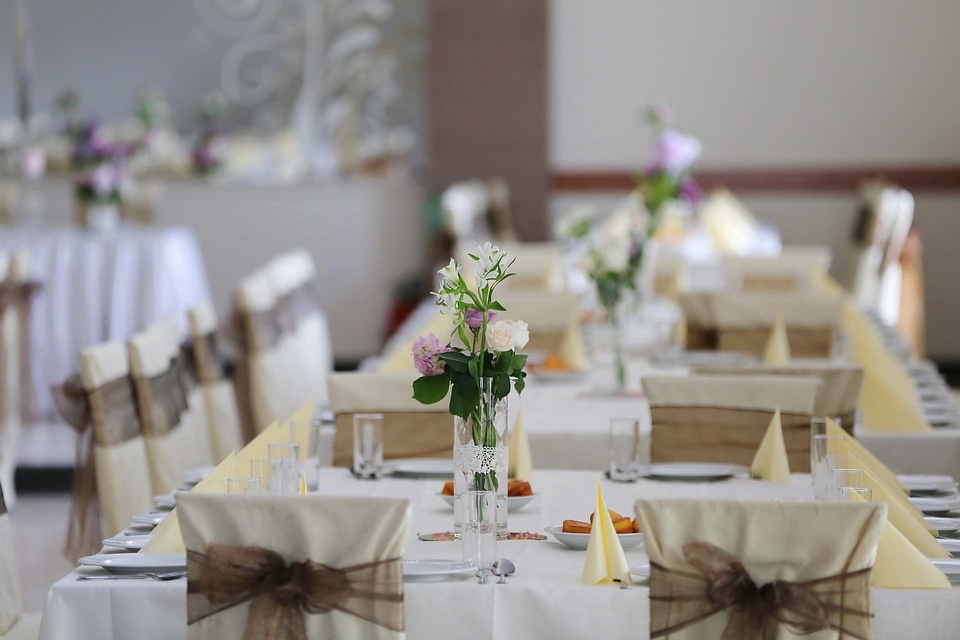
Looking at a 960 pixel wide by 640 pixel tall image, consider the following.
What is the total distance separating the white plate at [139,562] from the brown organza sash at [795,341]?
8.19ft

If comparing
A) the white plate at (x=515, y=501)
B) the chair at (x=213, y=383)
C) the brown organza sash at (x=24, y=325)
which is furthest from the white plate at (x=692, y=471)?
the brown organza sash at (x=24, y=325)

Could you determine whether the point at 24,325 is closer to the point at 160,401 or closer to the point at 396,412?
the point at 160,401

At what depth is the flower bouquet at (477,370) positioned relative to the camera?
2240 mm

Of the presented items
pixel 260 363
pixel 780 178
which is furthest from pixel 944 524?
pixel 780 178

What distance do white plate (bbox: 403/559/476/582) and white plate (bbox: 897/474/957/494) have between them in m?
1.00

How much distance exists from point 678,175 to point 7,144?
4675mm

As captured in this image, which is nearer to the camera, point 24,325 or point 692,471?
point 692,471

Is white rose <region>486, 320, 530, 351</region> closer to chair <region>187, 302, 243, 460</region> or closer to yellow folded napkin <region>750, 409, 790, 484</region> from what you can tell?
yellow folded napkin <region>750, 409, 790, 484</region>

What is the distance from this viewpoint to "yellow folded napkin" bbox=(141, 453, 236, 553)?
90.8 inches

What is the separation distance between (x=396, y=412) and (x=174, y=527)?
965 mm

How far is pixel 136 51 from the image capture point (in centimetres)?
901

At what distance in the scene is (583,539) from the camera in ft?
7.57

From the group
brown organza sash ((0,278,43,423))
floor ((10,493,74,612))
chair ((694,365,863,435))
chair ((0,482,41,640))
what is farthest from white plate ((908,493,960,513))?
brown organza sash ((0,278,43,423))

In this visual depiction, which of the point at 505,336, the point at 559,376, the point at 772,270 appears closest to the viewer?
the point at 505,336
